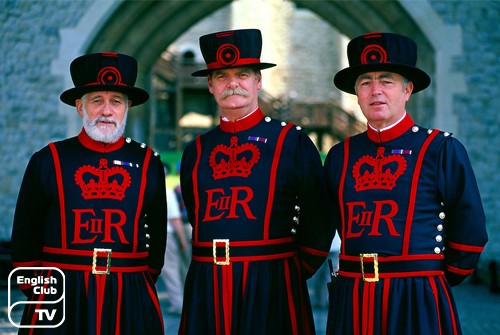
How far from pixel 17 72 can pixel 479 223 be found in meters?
6.99

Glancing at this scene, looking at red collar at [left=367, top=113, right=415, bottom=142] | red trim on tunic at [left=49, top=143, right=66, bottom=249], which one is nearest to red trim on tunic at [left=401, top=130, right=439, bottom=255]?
red collar at [left=367, top=113, right=415, bottom=142]

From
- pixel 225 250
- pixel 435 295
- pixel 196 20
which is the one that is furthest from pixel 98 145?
pixel 196 20

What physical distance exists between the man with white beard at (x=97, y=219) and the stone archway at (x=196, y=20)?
5498 millimetres

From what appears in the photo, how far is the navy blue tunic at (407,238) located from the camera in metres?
2.96

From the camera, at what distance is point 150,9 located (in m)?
9.94

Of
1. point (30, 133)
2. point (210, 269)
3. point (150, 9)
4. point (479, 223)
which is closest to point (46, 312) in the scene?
point (210, 269)

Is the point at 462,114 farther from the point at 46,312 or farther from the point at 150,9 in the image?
the point at 46,312

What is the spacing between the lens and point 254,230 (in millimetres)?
3273

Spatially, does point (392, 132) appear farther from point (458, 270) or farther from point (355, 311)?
point (355, 311)

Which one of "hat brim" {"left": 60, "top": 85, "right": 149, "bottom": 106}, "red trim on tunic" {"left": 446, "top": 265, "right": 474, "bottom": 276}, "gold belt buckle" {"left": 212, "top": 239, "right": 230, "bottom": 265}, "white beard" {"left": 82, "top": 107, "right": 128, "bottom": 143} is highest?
"hat brim" {"left": 60, "top": 85, "right": 149, "bottom": 106}

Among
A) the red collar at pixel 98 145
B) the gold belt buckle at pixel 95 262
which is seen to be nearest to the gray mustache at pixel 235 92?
the red collar at pixel 98 145

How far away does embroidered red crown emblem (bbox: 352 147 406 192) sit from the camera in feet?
10.1

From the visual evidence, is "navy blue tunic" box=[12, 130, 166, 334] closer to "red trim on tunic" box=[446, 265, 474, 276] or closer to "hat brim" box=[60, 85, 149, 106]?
"hat brim" box=[60, 85, 149, 106]

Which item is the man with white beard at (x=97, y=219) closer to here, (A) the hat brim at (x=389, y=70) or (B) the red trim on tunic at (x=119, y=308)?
(B) the red trim on tunic at (x=119, y=308)
